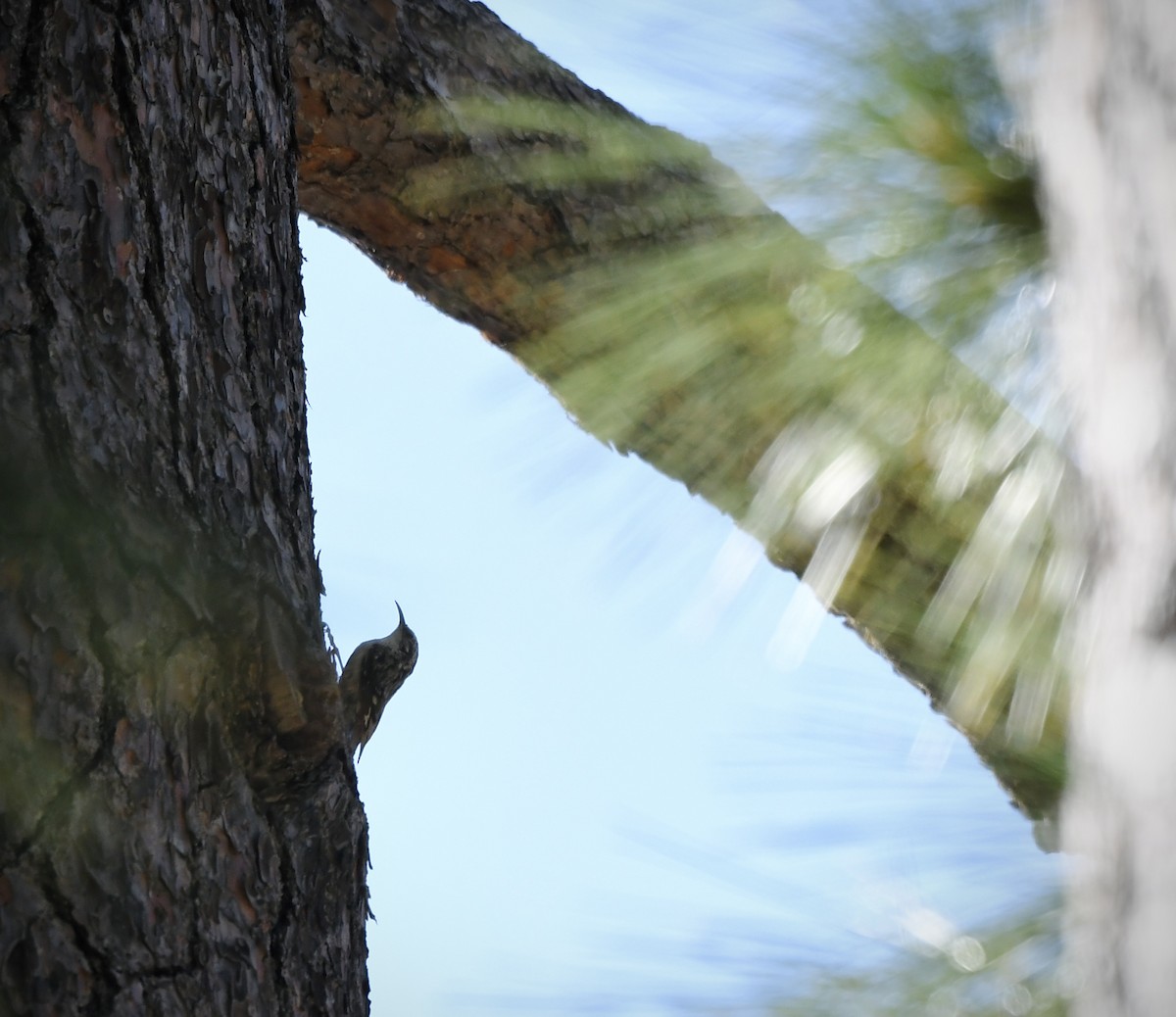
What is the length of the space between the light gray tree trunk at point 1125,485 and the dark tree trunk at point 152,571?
0.71 m

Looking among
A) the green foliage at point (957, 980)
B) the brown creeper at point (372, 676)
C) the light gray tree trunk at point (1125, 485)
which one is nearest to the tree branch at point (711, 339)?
the green foliage at point (957, 980)

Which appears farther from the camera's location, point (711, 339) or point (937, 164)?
point (711, 339)

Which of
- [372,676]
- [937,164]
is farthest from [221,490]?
[937,164]

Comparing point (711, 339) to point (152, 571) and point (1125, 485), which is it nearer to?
point (152, 571)

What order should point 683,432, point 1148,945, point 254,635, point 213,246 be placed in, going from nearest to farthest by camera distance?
point 1148,945 < point 254,635 < point 213,246 < point 683,432

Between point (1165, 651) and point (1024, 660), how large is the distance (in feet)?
1.13

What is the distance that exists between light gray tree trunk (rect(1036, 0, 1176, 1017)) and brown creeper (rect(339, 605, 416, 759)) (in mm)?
1043

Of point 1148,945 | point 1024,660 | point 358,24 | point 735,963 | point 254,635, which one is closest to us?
point 1148,945

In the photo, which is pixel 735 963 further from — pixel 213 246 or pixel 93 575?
pixel 213 246

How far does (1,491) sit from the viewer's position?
2.99ft

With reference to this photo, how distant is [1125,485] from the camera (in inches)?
13.8

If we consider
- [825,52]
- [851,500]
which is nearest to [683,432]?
[851,500]

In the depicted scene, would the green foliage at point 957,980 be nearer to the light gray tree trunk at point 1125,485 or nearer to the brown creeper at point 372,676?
the light gray tree trunk at point 1125,485

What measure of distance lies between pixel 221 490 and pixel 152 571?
114mm
